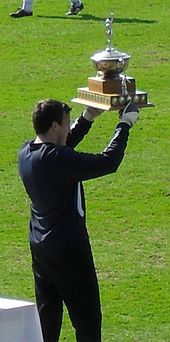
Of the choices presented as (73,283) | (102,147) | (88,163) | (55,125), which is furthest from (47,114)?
(102,147)

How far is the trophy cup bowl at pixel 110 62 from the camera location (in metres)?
7.93

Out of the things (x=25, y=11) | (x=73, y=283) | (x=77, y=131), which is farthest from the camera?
(x=25, y=11)

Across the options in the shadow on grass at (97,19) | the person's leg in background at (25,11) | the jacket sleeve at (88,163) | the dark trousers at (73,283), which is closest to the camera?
the jacket sleeve at (88,163)

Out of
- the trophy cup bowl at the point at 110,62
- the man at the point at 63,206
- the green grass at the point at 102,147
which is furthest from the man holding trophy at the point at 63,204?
the green grass at the point at 102,147

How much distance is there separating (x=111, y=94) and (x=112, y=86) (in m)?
0.09

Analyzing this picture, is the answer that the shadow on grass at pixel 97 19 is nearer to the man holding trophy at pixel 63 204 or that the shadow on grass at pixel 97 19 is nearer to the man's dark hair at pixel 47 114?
the man holding trophy at pixel 63 204

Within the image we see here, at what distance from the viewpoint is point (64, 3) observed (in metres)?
22.3

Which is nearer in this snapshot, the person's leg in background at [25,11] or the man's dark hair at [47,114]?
the man's dark hair at [47,114]

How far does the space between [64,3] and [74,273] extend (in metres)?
15.2

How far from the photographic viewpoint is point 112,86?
26.0ft

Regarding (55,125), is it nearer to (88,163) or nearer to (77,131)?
(88,163)

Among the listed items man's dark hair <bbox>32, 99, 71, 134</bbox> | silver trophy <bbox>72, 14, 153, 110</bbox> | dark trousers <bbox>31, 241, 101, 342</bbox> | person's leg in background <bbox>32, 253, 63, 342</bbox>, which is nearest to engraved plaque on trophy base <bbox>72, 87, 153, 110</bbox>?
silver trophy <bbox>72, 14, 153, 110</bbox>

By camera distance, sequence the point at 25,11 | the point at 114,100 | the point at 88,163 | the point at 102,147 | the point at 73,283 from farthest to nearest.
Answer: the point at 25,11 < the point at 102,147 < the point at 114,100 < the point at 73,283 < the point at 88,163

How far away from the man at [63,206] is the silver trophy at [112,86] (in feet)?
0.58
